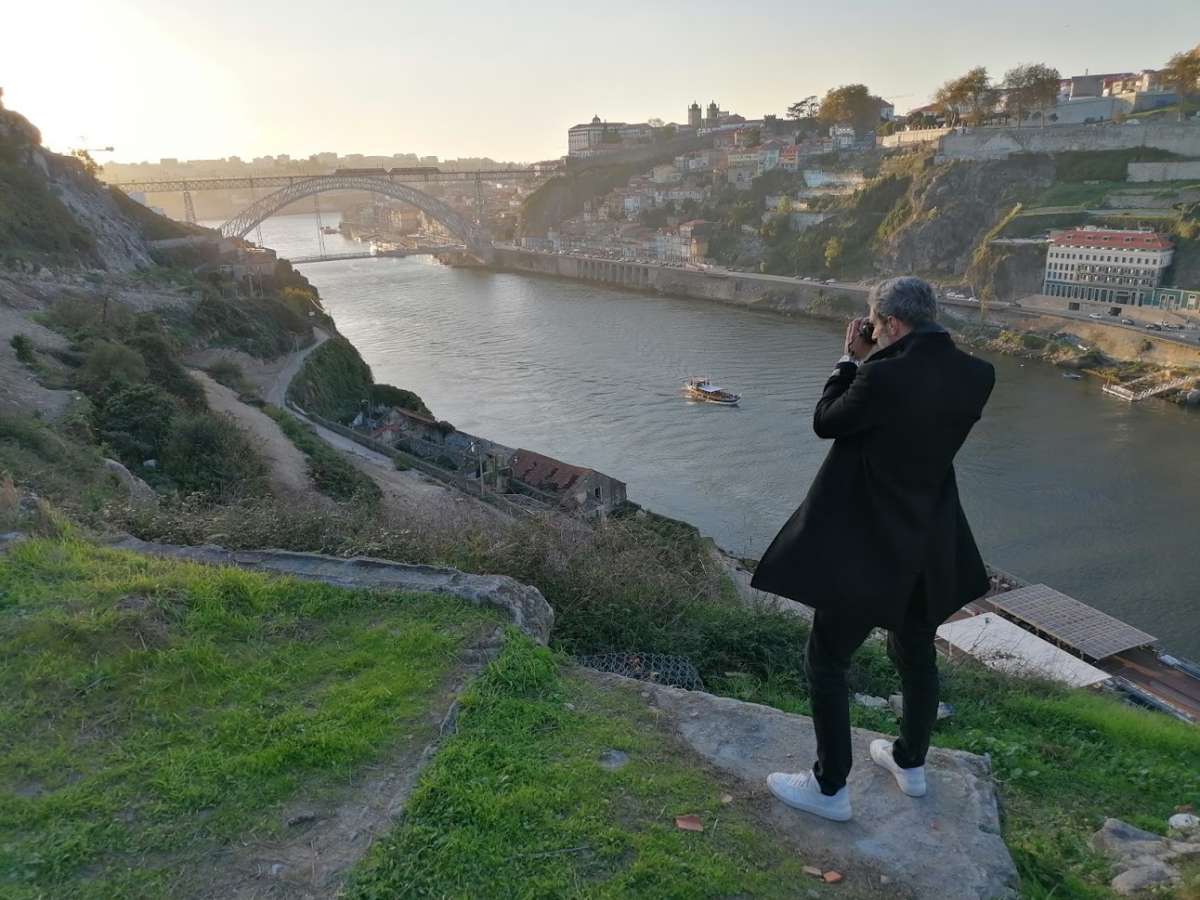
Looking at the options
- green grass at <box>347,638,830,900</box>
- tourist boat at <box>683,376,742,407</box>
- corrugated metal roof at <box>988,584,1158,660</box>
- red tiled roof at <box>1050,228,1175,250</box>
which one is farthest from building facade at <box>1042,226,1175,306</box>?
green grass at <box>347,638,830,900</box>

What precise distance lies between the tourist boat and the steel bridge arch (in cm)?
2955

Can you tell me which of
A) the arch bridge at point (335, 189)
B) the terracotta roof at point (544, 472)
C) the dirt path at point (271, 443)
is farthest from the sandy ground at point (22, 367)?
the arch bridge at point (335, 189)

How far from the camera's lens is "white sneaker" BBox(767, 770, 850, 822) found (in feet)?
6.78

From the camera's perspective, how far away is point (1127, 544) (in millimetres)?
14922

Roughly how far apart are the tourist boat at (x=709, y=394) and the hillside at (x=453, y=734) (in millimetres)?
18633

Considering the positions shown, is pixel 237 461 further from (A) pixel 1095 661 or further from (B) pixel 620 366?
(B) pixel 620 366

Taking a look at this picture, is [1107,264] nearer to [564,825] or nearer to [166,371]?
[166,371]

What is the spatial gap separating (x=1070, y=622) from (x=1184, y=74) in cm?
4540

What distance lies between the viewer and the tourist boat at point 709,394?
75.9 feet

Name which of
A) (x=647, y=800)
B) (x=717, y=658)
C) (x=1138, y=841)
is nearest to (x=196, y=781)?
(x=647, y=800)

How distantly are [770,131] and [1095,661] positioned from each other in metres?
67.2

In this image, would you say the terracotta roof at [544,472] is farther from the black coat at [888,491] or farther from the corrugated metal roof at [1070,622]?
the black coat at [888,491]

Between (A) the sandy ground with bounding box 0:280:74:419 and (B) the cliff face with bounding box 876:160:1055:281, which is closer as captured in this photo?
(A) the sandy ground with bounding box 0:280:74:419

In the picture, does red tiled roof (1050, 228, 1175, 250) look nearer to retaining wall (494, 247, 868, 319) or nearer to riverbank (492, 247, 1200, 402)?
riverbank (492, 247, 1200, 402)
